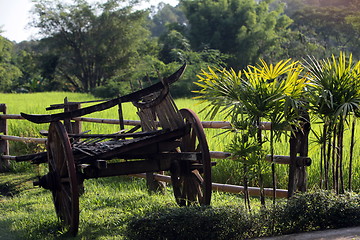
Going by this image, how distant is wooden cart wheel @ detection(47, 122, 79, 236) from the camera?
430cm

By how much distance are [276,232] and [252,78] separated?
4.46 ft

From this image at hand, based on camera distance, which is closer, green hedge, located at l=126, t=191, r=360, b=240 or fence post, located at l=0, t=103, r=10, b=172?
green hedge, located at l=126, t=191, r=360, b=240

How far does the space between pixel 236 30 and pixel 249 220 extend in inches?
1123

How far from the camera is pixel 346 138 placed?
8445 millimetres

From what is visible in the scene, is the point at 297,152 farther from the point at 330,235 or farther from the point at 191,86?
the point at 191,86

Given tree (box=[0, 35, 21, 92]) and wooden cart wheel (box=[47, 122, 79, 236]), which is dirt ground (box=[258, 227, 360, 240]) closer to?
wooden cart wheel (box=[47, 122, 79, 236])

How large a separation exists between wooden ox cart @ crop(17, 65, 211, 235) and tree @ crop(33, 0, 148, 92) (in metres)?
31.8

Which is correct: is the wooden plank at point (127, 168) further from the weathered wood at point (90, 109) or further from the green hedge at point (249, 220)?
the green hedge at point (249, 220)

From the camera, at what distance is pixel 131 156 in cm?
476

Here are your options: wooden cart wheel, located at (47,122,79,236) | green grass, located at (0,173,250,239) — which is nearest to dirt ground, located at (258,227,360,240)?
green grass, located at (0,173,250,239)

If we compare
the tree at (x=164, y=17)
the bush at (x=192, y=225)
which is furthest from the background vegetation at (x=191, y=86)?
the tree at (x=164, y=17)

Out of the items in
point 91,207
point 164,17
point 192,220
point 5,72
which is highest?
point 164,17

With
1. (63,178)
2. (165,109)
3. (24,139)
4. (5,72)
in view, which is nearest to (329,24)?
(5,72)

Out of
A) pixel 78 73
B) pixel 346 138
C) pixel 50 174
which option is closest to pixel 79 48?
pixel 78 73
